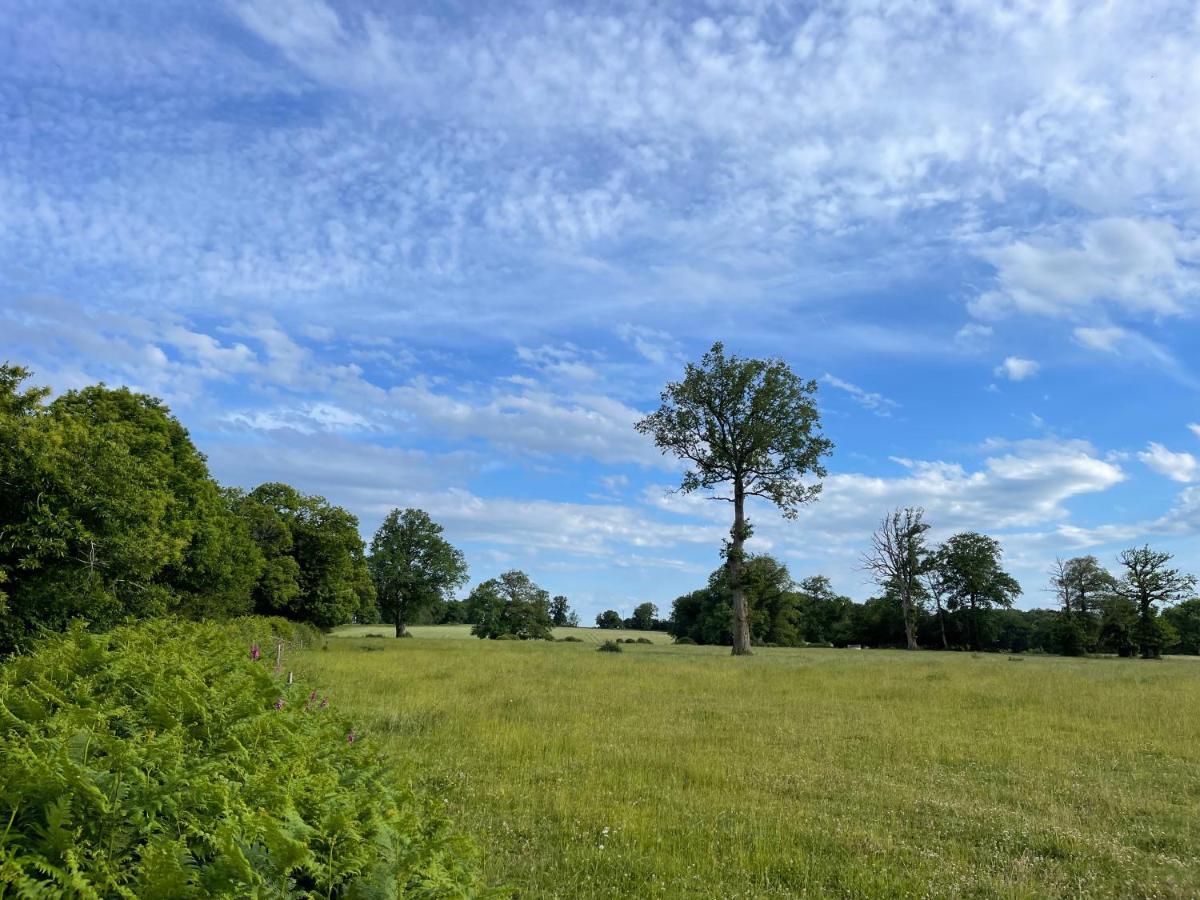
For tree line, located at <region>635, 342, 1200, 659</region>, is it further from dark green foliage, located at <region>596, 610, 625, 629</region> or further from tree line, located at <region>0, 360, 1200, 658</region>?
dark green foliage, located at <region>596, 610, 625, 629</region>

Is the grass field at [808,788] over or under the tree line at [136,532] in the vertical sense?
under

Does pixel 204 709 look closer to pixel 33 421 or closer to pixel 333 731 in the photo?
pixel 333 731

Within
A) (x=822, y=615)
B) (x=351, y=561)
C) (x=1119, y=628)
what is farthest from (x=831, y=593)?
(x=351, y=561)

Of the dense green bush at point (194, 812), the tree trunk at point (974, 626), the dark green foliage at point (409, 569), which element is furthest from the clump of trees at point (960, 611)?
the dense green bush at point (194, 812)

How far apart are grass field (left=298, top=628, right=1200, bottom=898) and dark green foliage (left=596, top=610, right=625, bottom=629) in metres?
134

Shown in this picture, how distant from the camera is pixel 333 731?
6383 millimetres

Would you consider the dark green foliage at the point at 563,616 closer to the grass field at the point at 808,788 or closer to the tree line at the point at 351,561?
the tree line at the point at 351,561

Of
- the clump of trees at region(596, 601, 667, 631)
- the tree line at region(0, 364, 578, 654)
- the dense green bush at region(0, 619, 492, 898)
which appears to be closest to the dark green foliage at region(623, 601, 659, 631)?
the clump of trees at region(596, 601, 667, 631)

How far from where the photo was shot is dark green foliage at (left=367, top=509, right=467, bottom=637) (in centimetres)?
7506

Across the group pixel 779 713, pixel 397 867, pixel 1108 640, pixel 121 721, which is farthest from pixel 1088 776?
pixel 1108 640

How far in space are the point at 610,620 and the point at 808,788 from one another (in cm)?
14591

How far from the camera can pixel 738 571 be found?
140 ft

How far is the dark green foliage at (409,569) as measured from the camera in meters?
75.1

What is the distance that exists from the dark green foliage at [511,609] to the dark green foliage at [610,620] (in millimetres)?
57332
